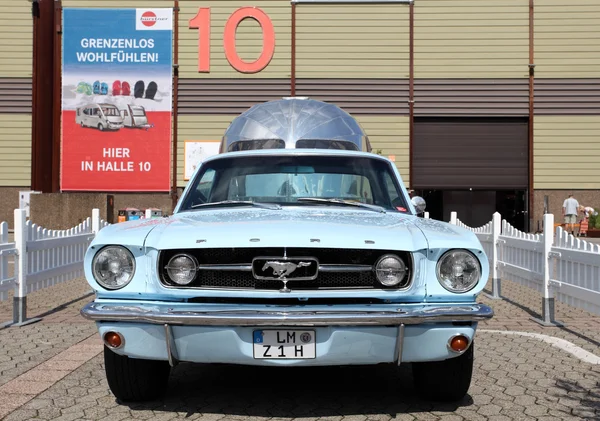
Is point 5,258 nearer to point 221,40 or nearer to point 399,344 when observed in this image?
point 399,344

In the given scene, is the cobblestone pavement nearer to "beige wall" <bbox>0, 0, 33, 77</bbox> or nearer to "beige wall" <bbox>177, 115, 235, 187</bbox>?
"beige wall" <bbox>177, 115, 235, 187</bbox>

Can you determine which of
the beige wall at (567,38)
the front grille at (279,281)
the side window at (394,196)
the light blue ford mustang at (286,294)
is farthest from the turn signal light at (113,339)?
the beige wall at (567,38)

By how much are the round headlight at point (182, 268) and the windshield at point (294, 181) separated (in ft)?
4.15

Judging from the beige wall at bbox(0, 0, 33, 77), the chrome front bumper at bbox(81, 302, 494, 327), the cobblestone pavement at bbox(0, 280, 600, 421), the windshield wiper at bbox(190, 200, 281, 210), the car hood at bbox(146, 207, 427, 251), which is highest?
the beige wall at bbox(0, 0, 33, 77)

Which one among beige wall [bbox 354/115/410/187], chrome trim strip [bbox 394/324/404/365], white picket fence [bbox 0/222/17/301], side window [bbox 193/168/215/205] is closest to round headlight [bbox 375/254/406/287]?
chrome trim strip [bbox 394/324/404/365]

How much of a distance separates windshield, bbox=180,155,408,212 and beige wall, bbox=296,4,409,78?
69.0 feet

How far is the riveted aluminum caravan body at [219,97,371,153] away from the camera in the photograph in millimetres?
12125

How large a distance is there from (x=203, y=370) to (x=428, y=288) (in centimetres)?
213

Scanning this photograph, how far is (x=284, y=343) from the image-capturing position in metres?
3.63

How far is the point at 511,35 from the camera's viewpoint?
25.7 meters

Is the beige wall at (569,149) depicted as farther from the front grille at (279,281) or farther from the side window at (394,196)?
the front grille at (279,281)

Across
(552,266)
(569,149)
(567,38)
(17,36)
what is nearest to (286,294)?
(552,266)

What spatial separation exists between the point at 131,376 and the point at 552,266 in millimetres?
5273

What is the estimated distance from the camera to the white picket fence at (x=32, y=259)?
7504 millimetres
